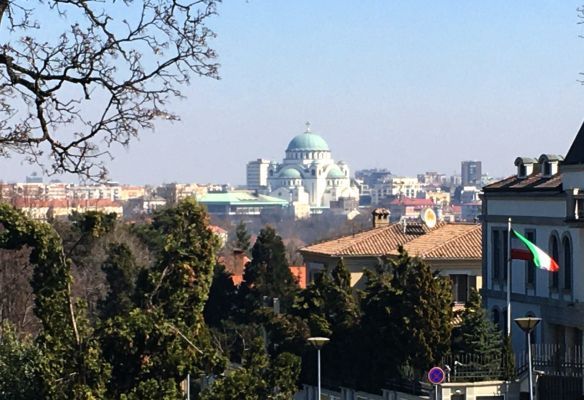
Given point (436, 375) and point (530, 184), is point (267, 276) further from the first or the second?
point (436, 375)

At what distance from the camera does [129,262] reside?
55.9 meters

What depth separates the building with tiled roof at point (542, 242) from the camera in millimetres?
37188

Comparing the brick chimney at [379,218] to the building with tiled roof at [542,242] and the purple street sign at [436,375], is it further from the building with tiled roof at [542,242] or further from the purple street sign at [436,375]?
the purple street sign at [436,375]

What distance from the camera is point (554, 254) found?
38906 mm

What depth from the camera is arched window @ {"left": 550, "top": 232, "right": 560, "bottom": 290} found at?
38688 millimetres

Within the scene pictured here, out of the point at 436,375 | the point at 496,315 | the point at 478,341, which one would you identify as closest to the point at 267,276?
the point at 496,315

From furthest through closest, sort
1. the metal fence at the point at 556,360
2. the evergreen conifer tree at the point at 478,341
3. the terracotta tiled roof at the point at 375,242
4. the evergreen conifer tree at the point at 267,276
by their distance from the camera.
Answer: the evergreen conifer tree at the point at 267,276 → the terracotta tiled roof at the point at 375,242 → the evergreen conifer tree at the point at 478,341 → the metal fence at the point at 556,360

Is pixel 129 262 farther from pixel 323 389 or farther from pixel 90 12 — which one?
pixel 90 12

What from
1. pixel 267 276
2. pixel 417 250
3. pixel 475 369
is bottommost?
pixel 475 369

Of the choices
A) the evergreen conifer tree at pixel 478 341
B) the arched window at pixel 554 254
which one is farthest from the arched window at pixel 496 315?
the evergreen conifer tree at pixel 478 341

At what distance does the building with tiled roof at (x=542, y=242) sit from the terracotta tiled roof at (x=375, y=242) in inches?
377

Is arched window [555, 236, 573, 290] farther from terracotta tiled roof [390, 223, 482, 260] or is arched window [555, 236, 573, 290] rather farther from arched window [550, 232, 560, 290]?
terracotta tiled roof [390, 223, 482, 260]

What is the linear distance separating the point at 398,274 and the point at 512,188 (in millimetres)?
6287

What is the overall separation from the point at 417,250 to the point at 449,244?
99 centimetres
